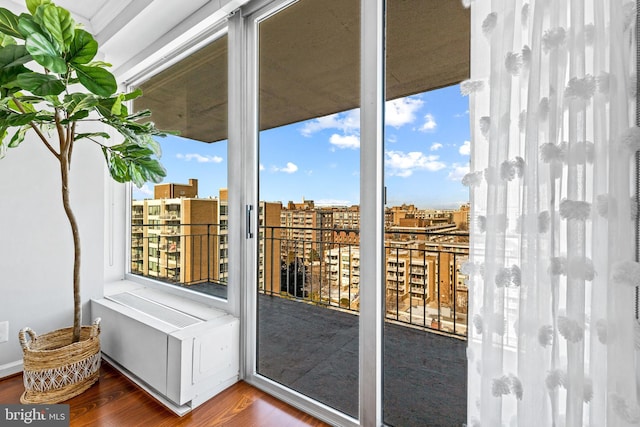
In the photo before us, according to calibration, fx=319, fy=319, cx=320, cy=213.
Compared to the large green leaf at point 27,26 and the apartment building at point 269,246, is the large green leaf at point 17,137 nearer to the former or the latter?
the large green leaf at point 27,26

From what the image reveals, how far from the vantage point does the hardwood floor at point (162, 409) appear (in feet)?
5.12

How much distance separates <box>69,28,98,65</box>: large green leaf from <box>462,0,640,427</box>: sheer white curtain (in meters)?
1.58

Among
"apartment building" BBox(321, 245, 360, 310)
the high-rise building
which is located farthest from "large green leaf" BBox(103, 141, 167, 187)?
"apartment building" BBox(321, 245, 360, 310)

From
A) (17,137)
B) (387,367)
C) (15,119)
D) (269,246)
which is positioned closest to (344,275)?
(269,246)

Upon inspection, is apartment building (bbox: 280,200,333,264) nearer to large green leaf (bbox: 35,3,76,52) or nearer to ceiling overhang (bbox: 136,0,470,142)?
ceiling overhang (bbox: 136,0,470,142)

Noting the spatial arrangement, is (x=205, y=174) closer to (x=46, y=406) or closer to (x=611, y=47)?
(x=46, y=406)

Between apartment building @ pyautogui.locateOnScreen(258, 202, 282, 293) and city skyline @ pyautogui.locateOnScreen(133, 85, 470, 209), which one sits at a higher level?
city skyline @ pyautogui.locateOnScreen(133, 85, 470, 209)

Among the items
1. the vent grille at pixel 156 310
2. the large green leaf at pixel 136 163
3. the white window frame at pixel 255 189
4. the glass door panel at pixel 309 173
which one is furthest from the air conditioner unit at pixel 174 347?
the large green leaf at pixel 136 163

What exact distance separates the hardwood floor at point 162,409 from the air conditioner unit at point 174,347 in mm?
52

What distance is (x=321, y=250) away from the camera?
230cm

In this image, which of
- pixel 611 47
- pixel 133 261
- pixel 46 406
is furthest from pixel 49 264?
pixel 611 47

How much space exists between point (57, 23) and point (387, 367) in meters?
2.12

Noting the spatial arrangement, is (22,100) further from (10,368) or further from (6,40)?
(10,368)

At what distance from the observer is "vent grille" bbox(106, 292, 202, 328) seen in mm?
1872
